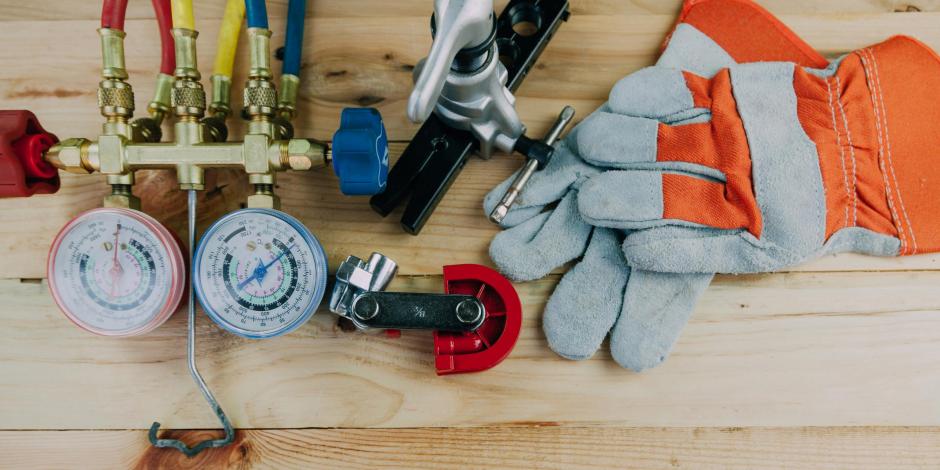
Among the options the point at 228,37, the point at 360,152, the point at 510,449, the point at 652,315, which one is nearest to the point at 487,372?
the point at 510,449

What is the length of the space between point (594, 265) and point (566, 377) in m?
0.14

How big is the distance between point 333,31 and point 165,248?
1.16 feet

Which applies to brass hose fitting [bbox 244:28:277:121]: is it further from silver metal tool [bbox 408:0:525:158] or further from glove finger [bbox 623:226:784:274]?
glove finger [bbox 623:226:784:274]

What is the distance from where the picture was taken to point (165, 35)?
0.73 m

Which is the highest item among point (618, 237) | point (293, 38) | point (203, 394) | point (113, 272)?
point (293, 38)

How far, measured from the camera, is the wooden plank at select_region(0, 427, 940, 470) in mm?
724

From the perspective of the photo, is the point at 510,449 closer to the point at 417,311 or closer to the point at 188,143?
the point at 417,311

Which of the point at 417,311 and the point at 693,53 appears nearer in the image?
the point at 417,311

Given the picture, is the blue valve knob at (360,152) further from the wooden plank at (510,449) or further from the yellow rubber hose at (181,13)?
the wooden plank at (510,449)

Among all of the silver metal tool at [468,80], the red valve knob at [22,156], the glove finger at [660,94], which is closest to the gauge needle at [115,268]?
the red valve knob at [22,156]

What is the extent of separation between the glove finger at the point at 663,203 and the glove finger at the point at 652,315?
71 mm

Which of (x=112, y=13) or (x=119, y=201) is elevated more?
(x=112, y=13)

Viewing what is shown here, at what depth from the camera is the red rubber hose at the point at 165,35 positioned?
2.35 feet

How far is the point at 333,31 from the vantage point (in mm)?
795
